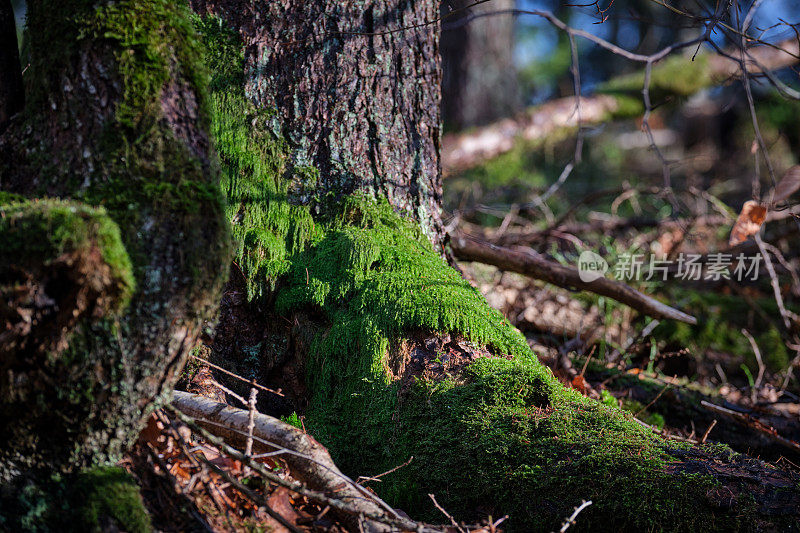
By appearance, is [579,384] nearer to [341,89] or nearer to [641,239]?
[341,89]

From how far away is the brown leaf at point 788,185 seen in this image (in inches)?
134

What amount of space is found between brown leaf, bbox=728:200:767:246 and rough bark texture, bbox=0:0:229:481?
3167 mm

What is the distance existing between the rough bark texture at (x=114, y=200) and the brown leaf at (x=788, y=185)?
3.38 metres

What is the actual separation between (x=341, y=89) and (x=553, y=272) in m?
1.67

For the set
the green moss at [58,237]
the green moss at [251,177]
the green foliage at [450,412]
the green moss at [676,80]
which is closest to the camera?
the green moss at [58,237]

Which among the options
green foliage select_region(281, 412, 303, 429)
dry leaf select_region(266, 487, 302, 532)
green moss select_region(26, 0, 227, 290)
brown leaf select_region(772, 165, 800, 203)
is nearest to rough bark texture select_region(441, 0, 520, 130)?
brown leaf select_region(772, 165, 800, 203)

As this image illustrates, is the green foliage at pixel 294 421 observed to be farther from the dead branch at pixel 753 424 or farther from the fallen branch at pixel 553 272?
the dead branch at pixel 753 424

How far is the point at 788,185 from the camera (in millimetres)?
3555

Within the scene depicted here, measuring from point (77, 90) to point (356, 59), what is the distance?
133 centimetres

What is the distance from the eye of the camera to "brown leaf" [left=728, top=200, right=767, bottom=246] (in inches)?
133

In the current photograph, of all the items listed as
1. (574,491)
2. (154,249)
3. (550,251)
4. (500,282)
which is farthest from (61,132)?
(550,251)

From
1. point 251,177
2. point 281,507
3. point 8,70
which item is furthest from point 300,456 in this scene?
point 8,70

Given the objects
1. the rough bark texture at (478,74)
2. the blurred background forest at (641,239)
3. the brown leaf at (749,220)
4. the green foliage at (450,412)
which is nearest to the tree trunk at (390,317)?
the green foliage at (450,412)

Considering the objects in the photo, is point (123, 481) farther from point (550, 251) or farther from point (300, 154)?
point (550, 251)
